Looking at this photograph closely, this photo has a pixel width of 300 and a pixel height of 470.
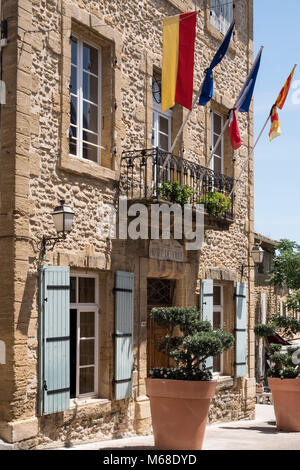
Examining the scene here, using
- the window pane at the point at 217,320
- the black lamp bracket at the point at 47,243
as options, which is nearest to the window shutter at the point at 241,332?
the window pane at the point at 217,320

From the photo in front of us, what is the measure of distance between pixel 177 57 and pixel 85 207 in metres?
2.39

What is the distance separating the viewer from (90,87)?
910cm

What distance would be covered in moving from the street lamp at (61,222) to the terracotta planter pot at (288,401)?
4305mm

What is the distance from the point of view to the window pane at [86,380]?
865cm

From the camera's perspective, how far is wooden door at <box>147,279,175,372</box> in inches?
417

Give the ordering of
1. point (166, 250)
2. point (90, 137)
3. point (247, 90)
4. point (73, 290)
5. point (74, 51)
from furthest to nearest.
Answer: point (247, 90), point (166, 250), point (90, 137), point (74, 51), point (73, 290)

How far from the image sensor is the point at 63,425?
314 inches

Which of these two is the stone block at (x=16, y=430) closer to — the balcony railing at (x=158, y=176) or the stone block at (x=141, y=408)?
the stone block at (x=141, y=408)

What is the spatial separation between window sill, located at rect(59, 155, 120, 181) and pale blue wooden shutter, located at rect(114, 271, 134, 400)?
1.29 meters

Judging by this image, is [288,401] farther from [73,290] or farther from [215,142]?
[215,142]

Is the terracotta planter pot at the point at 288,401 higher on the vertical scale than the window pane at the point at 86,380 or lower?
lower

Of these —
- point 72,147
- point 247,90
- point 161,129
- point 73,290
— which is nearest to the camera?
point 73,290

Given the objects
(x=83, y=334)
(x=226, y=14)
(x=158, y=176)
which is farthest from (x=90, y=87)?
(x=226, y=14)

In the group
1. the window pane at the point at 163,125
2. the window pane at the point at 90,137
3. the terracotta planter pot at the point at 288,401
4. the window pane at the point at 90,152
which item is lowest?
the terracotta planter pot at the point at 288,401
